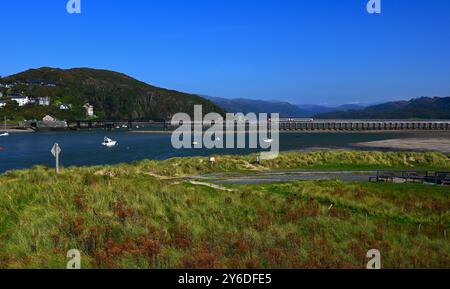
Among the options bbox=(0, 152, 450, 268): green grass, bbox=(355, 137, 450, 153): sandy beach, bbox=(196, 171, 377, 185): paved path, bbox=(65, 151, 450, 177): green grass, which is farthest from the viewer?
bbox=(355, 137, 450, 153): sandy beach

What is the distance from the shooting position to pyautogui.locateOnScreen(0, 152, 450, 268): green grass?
12.5m

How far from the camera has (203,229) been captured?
15562 millimetres

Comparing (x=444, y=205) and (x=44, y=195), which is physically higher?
(x=44, y=195)

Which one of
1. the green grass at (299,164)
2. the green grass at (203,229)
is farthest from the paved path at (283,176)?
the green grass at (203,229)

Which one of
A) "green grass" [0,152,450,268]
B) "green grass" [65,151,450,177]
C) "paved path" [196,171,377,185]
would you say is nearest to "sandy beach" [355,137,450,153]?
"green grass" [65,151,450,177]

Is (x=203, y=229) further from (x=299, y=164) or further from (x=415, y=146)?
(x=415, y=146)

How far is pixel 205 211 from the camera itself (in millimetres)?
17500

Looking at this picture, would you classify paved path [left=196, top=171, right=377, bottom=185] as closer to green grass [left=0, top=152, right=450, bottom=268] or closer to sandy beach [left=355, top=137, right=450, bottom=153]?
green grass [left=0, top=152, right=450, bottom=268]

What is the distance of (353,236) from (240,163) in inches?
1137

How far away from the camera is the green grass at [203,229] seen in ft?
41.0

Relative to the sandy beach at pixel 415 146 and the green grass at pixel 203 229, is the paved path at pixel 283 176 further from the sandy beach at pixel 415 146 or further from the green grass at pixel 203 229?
the sandy beach at pixel 415 146

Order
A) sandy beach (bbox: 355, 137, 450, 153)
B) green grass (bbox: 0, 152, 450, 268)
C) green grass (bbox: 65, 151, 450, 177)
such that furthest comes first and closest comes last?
sandy beach (bbox: 355, 137, 450, 153), green grass (bbox: 65, 151, 450, 177), green grass (bbox: 0, 152, 450, 268)
